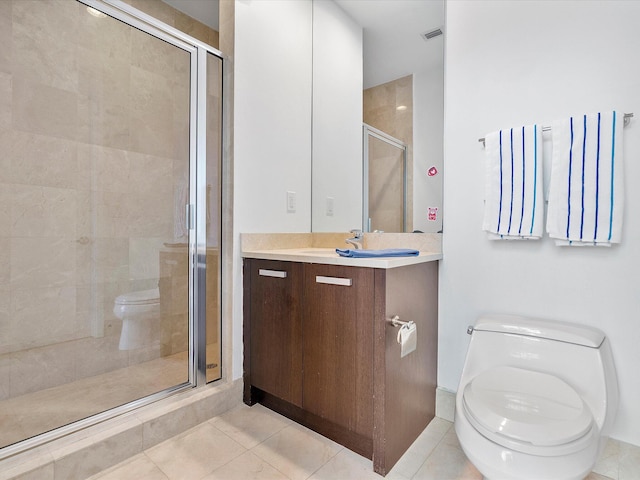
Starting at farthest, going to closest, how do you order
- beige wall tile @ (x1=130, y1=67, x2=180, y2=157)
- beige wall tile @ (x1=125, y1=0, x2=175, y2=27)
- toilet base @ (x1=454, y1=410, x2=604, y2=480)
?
1. beige wall tile @ (x1=125, y1=0, x2=175, y2=27)
2. beige wall tile @ (x1=130, y1=67, x2=180, y2=157)
3. toilet base @ (x1=454, y1=410, x2=604, y2=480)

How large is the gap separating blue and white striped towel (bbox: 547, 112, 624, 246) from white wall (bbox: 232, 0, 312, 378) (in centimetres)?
137

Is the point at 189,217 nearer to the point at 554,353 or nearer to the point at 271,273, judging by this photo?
the point at 271,273

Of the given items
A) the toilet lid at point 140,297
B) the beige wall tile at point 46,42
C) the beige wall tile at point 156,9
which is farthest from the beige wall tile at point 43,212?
the beige wall tile at point 156,9

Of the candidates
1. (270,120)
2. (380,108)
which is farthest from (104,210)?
(380,108)

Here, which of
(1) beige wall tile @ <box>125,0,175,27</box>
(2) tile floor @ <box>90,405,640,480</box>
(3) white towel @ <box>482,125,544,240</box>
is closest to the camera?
(2) tile floor @ <box>90,405,640,480</box>

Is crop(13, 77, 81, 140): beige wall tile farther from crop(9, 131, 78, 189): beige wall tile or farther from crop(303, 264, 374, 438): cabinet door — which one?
crop(303, 264, 374, 438): cabinet door

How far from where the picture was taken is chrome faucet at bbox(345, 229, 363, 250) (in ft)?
6.35

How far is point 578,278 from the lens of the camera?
1408mm

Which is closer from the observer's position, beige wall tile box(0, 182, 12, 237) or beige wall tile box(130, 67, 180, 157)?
beige wall tile box(0, 182, 12, 237)

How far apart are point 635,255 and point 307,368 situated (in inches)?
54.9

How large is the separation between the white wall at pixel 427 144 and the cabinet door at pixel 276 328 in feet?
2.49

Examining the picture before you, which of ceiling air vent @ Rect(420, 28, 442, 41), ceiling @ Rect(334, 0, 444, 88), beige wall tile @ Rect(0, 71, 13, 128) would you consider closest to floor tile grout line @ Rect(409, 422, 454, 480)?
ceiling @ Rect(334, 0, 444, 88)

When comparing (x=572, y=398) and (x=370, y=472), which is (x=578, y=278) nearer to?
(x=572, y=398)

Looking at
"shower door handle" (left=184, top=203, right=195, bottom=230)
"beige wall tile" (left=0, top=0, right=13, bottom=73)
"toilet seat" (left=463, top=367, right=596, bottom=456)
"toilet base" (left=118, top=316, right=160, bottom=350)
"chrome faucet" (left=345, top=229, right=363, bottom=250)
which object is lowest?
"toilet base" (left=118, top=316, right=160, bottom=350)
